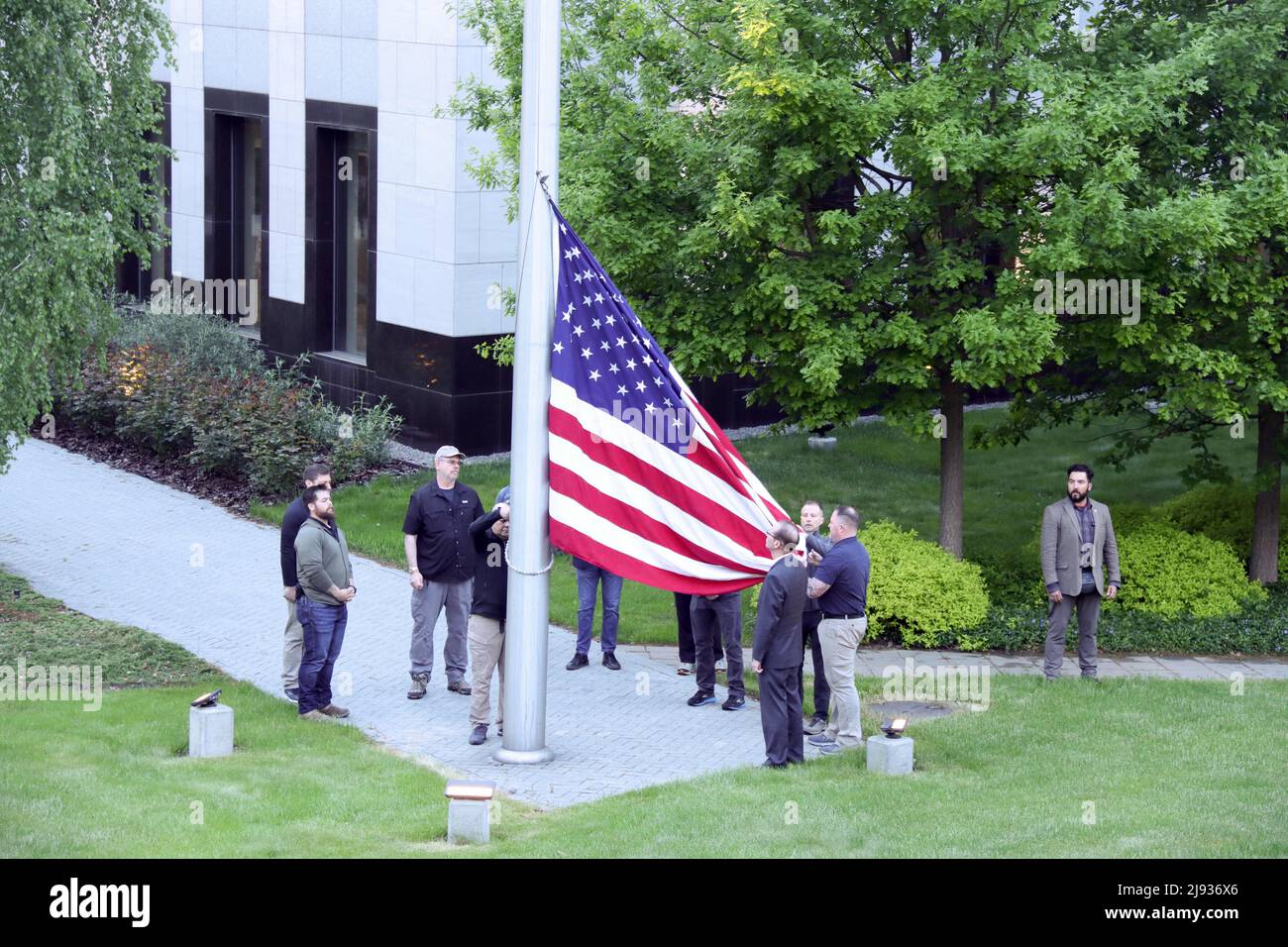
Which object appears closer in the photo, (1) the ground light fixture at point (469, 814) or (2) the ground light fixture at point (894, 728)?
(1) the ground light fixture at point (469, 814)

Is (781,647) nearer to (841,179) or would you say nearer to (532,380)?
(532,380)

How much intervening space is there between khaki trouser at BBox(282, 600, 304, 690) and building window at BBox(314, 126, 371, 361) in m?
12.7

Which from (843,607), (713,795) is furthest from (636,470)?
(713,795)

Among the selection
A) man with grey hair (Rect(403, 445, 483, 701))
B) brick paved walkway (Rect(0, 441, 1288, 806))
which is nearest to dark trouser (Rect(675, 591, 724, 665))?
brick paved walkway (Rect(0, 441, 1288, 806))

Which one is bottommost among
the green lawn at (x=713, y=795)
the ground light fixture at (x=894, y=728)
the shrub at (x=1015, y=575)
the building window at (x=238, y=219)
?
the green lawn at (x=713, y=795)

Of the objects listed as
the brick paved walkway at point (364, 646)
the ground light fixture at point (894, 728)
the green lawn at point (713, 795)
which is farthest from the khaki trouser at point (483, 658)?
the ground light fixture at point (894, 728)

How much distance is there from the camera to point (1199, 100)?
15.9 meters

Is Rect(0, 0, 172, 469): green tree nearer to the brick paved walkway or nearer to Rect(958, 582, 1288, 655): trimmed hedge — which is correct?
the brick paved walkway

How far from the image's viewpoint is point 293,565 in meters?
12.3

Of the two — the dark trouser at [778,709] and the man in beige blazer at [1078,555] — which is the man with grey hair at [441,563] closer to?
the dark trouser at [778,709]

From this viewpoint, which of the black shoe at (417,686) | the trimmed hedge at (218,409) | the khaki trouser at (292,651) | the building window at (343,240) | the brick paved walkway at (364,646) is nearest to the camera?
the brick paved walkway at (364,646)

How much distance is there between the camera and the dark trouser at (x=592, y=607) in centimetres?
1438

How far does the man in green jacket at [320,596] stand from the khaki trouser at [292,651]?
0.55ft

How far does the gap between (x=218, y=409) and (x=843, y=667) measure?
1244cm
